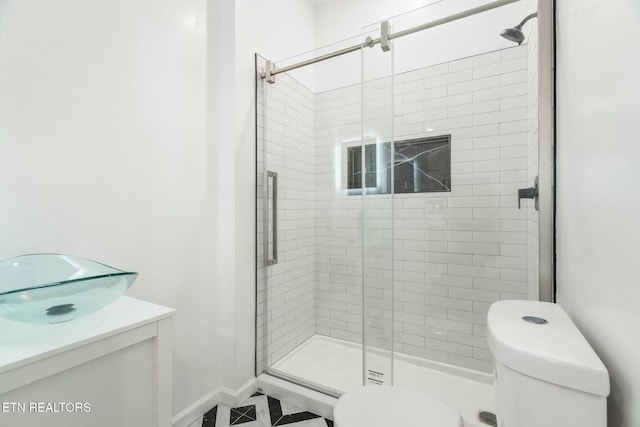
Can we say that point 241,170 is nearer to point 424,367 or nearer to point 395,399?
point 395,399

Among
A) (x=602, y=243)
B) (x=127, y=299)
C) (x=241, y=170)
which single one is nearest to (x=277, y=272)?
(x=241, y=170)

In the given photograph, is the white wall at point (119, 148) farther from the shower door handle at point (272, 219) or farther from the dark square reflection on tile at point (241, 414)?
the shower door handle at point (272, 219)

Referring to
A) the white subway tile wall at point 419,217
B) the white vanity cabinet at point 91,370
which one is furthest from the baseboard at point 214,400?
the white vanity cabinet at point 91,370

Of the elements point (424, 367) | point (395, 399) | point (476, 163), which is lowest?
point (424, 367)

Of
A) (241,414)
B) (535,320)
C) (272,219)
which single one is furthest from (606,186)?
(241,414)

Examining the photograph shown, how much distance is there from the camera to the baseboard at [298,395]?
1.64m

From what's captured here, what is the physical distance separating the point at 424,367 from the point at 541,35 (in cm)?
209

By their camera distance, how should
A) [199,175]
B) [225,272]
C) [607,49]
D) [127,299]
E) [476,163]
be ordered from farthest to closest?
1. [476,163]
2. [225,272]
3. [199,175]
4. [127,299]
5. [607,49]

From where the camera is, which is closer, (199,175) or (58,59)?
(58,59)

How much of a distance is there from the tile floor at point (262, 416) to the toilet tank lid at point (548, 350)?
48.9 inches

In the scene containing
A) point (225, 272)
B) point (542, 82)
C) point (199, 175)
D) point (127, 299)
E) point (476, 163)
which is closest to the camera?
point (127, 299)

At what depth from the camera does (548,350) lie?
66 cm

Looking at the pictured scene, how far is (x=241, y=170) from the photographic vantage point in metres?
1.80

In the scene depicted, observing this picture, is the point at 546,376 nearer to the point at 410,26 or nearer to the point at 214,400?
the point at 214,400
